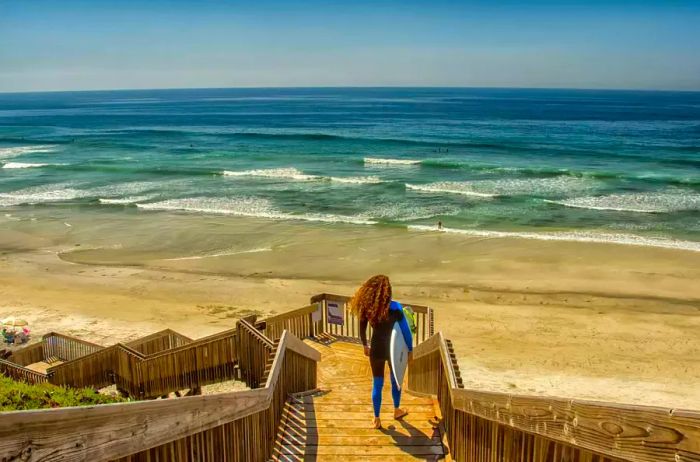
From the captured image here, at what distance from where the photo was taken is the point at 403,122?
94.6m

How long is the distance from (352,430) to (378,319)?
131cm

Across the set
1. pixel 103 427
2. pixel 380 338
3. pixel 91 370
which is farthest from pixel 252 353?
pixel 103 427

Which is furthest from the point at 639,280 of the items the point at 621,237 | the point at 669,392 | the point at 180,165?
the point at 180,165

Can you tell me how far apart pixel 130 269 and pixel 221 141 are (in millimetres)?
48067

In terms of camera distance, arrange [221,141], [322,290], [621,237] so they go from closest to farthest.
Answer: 1. [322,290]
2. [621,237]
3. [221,141]

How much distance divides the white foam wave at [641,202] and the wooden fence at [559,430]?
31.0 m

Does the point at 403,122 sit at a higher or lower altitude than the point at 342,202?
higher

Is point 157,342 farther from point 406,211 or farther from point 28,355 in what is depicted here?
point 406,211

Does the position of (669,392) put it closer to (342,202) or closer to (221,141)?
(342,202)

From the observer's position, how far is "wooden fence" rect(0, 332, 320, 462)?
2508 mm

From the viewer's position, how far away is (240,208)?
34688mm

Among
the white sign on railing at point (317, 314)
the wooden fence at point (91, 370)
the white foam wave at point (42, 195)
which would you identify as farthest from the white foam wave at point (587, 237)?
the white foam wave at point (42, 195)

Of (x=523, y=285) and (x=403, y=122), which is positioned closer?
(x=523, y=285)

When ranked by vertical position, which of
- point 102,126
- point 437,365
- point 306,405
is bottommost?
point 306,405
